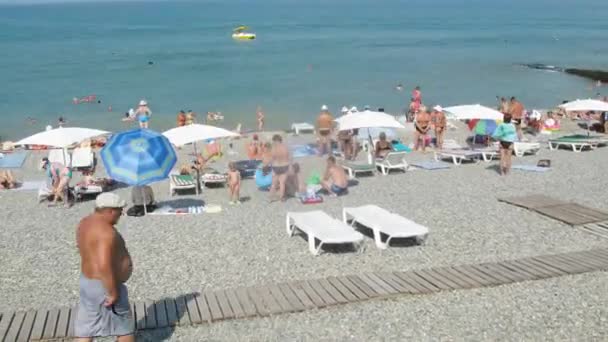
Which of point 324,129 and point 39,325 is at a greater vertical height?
point 324,129

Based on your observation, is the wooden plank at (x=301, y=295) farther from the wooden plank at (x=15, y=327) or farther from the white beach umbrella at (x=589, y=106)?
the white beach umbrella at (x=589, y=106)

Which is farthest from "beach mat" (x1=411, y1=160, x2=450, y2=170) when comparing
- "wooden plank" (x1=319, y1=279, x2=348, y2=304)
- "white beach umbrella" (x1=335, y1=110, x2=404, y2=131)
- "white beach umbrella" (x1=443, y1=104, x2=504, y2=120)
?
"wooden plank" (x1=319, y1=279, x2=348, y2=304)

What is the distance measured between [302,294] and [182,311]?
1332mm

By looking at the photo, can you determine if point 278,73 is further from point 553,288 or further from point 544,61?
point 553,288

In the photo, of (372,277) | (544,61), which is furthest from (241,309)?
(544,61)

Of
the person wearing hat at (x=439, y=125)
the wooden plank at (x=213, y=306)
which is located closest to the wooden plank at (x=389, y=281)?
the wooden plank at (x=213, y=306)

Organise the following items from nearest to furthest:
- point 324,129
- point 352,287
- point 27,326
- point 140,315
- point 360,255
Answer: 1. point 27,326
2. point 140,315
3. point 352,287
4. point 360,255
5. point 324,129

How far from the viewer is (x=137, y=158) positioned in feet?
35.8

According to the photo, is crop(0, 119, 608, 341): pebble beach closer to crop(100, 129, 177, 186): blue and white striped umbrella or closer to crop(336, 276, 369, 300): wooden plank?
crop(336, 276, 369, 300): wooden plank

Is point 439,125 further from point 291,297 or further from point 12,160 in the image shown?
point 291,297

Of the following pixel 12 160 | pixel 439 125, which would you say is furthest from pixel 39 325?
pixel 439 125

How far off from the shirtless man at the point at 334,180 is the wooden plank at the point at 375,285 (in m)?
4.83

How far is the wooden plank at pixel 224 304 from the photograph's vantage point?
6637 mm

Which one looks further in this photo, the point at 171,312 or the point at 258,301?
the point at 258,301
